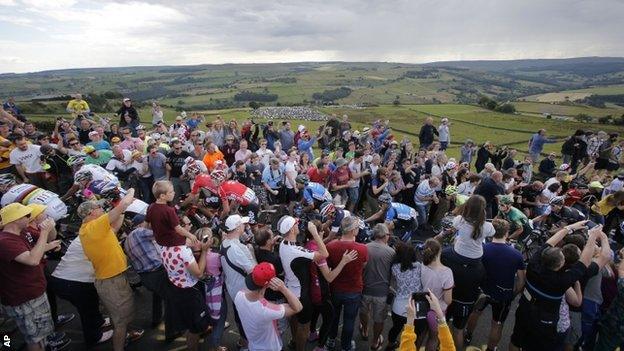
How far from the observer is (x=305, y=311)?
16.0 ft

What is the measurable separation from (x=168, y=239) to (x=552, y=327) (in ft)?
16.6

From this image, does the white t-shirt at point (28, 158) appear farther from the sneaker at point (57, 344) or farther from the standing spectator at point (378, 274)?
the standing spectator at point (378, 274)

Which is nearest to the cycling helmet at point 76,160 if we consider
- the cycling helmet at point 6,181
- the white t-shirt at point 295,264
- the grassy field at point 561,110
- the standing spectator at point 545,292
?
the cycling helmet at point 6,181

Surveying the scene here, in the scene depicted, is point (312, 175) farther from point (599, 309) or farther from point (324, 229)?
point (599, 309)

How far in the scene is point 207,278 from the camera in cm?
493

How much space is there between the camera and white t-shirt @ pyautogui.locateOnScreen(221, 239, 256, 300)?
4594 mm

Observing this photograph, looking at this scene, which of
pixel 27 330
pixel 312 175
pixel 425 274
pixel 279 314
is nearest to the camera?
pixel 279 314

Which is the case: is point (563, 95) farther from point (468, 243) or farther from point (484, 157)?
point (468, 243)

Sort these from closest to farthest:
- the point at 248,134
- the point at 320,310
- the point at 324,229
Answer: the point at 320,310
the point at 324,229
the point at 248,134

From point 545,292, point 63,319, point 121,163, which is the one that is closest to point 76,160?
point 121,163

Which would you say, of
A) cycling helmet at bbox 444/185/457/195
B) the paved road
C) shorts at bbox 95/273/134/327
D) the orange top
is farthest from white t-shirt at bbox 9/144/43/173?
cycling helmet at bbox 444/185/457/195

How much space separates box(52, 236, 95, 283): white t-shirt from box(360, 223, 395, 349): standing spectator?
3.85 meters

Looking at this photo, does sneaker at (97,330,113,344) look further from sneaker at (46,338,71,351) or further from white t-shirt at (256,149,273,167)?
white t-shirt at (256,149,273,167)

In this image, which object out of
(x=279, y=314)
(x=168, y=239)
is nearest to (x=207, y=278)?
(x=168, y=239)
